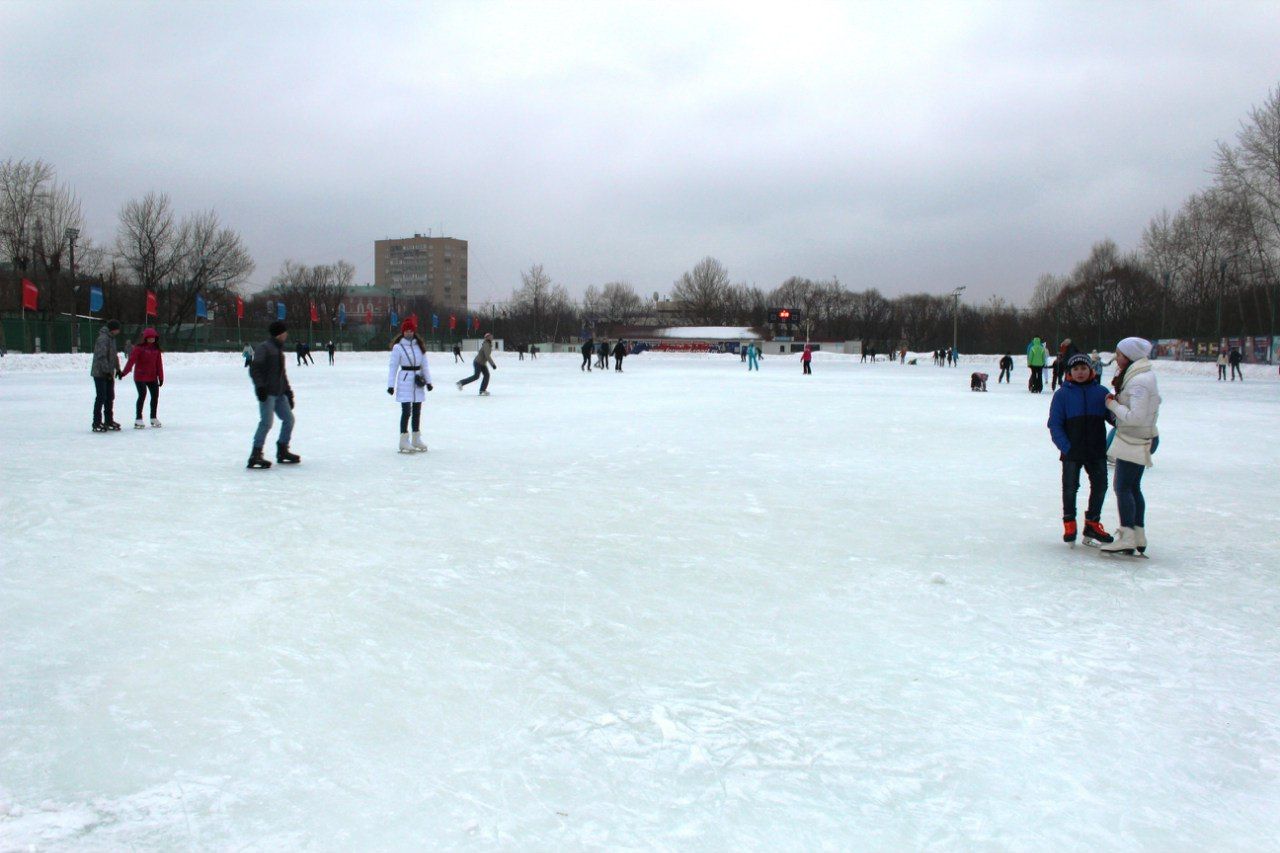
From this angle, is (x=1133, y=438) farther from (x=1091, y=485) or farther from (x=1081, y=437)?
(x=1091, y=485)

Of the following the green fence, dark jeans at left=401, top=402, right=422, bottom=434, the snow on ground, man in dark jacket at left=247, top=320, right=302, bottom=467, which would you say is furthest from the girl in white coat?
the green fence

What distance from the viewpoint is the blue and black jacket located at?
5414mm

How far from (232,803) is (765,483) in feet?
19.4

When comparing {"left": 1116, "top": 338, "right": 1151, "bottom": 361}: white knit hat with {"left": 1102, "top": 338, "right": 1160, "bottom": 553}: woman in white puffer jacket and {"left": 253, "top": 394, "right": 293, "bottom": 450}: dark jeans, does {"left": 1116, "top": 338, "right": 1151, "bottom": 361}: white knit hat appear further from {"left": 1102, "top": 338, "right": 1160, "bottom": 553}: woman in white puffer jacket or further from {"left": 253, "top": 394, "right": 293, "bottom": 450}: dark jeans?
{"left": 253, "top": 394, "right": 293, "bottom": 450}: dark jeans

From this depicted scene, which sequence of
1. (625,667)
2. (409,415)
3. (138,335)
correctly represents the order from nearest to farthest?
(625,667)
(409,415)
(138,335)

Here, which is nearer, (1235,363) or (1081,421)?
(1081,421)

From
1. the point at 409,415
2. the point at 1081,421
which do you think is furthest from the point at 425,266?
the point at 1081,421

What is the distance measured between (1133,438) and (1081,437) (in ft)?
1.00

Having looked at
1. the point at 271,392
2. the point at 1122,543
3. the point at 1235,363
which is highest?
the point at 1235,363

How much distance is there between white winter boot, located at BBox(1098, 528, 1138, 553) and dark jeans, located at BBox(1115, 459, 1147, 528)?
1.4 inches

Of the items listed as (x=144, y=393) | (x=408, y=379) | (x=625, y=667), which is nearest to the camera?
(x=625, y=667)

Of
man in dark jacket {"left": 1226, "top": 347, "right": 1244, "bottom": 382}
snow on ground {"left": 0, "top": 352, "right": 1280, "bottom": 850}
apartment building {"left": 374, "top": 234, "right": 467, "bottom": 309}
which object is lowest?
snow on ground {"left": 0, "top": 352, "right": 1280, "bottom": 850}

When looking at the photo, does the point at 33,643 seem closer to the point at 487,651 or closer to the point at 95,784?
the point at 95,784

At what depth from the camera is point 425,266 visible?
153 meters
